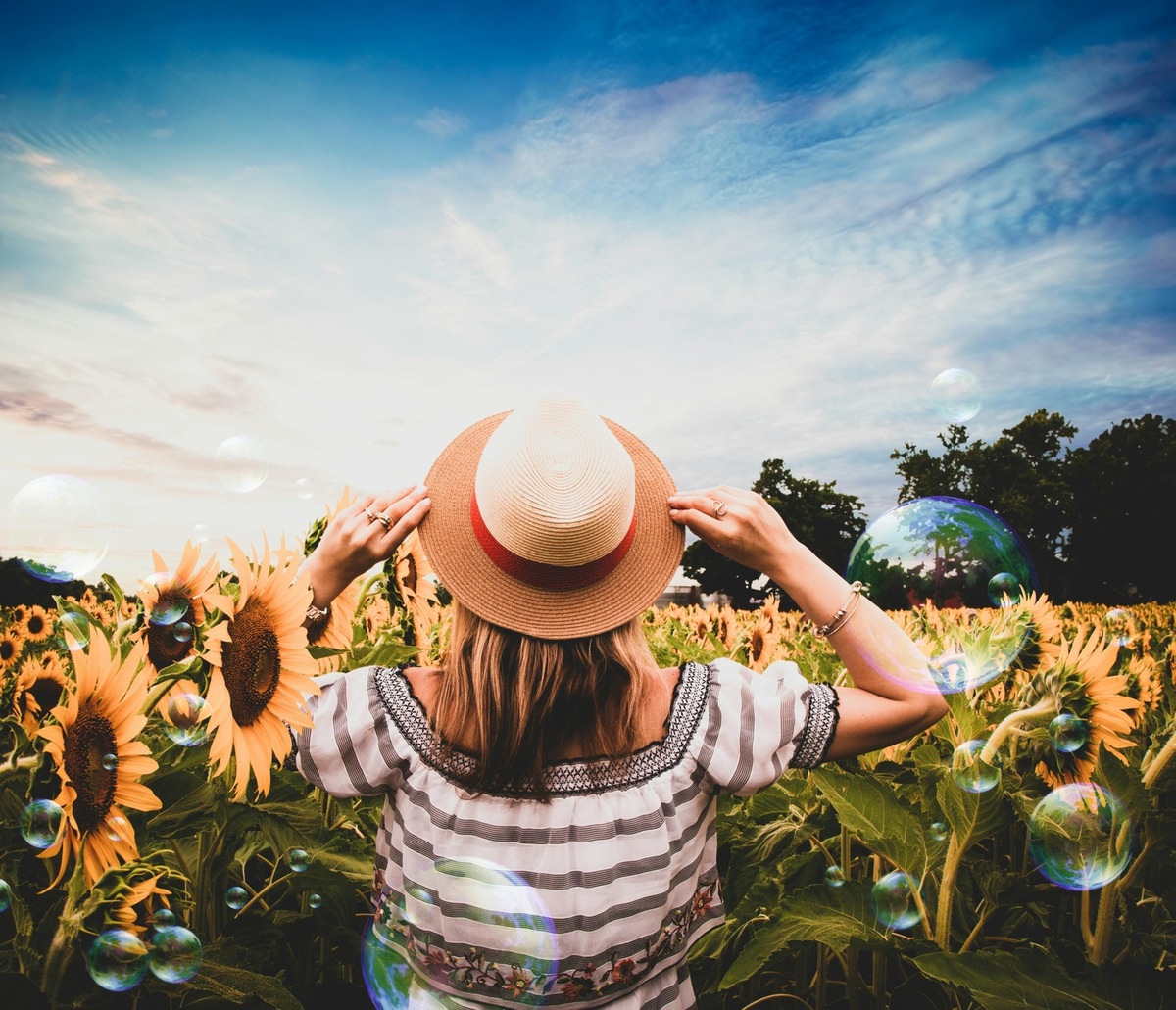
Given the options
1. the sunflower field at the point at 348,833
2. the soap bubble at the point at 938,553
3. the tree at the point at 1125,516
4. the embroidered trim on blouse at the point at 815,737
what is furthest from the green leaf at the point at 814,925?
the tree at the point at 1125,516

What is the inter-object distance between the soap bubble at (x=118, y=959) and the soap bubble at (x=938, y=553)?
509 cm

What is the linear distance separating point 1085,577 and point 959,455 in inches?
554

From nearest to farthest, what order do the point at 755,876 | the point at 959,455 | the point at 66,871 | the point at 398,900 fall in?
the point at 66,871 → the point at 398,900 → the point at 755,876 → the point at 959,455

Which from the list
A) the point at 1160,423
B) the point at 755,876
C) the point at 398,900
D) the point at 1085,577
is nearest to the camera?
the point at 398,900

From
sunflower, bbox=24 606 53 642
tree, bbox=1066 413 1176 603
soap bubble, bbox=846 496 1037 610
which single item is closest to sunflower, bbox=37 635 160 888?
soap bubble, bbox=846 496 1037 610

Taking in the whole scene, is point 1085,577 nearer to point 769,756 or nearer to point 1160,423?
point 1160,423

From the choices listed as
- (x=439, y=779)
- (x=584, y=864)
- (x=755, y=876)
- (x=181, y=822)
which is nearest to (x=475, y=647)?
(x=439, y=779)

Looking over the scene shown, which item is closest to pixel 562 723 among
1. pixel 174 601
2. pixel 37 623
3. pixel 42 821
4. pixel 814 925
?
pixel 814 925

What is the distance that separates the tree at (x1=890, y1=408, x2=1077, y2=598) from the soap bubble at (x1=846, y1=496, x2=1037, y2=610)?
22.8 metres

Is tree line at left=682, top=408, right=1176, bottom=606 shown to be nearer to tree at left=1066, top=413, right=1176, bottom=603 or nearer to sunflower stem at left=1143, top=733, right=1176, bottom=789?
tree at left=1066, top=413, right=1176, bottom=603

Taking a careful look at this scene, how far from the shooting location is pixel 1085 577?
3456 cm

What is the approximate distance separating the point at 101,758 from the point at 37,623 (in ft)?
24.7

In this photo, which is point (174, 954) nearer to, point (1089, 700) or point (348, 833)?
point (348, 833)

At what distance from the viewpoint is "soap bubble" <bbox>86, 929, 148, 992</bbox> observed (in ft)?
3.51
